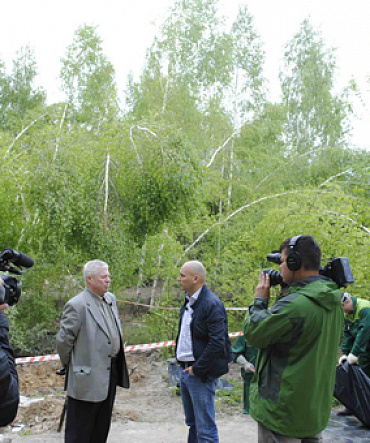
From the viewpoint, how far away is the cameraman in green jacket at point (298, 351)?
94.0 inches

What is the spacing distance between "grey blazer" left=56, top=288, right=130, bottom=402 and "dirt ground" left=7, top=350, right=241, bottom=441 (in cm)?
138

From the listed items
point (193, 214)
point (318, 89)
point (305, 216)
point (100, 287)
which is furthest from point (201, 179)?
point (318, 89)

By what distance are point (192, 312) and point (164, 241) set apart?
553 centimetres

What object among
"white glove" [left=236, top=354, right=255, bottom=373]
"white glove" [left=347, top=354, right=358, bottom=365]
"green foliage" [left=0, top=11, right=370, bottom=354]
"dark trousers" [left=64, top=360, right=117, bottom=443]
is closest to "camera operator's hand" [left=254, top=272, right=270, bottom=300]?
"dark trousers" [left=64, top=360, right=117, bottom=443]

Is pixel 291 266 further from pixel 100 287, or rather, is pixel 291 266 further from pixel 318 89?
pixel 318 89

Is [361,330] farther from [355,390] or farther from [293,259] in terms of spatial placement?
[293,259]

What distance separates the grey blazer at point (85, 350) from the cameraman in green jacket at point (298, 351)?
128 cm

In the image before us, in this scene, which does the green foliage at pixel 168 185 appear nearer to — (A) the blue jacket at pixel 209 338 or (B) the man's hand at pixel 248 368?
(B) the man's hand at pixel 248 368

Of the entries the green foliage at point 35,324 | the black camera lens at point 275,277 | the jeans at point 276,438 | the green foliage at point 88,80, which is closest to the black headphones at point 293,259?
the black camera lens at point 275,277

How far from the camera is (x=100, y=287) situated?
3.53 metres

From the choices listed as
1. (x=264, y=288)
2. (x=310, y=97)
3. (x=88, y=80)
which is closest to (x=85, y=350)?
(x=264, y=288)

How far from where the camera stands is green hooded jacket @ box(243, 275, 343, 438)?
2387 millimetres

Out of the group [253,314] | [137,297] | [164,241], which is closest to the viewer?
[253,314]

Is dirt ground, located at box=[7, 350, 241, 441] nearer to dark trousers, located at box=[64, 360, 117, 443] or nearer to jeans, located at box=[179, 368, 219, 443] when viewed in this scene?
dark trousers, located at box=[64, 360, 117, 443]
